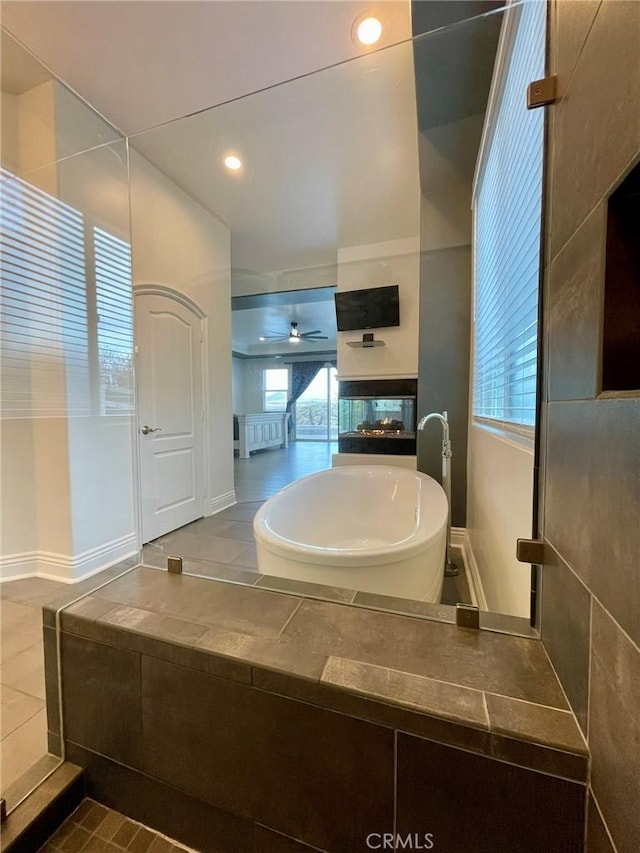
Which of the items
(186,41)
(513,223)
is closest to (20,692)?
(513,223)

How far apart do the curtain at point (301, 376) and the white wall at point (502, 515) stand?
10.1ft

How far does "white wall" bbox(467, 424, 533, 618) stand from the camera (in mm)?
1013

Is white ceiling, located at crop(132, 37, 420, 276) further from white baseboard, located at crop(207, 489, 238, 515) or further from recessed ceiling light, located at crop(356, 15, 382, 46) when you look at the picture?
white baseboard, located at crop(207, 489, 238, 515)

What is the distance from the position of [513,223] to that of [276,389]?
4698 millimetres

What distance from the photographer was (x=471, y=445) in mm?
2547

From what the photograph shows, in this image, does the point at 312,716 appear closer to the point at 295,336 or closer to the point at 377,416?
the point at 377,416

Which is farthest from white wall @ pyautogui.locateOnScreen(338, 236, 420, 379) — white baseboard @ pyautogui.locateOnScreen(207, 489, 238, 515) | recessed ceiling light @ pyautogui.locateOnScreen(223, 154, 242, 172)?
white baseboard @ pyautogui.locateOnScreen(207, 489, 238, 515)

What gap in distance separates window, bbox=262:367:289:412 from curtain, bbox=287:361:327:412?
0.13 metres

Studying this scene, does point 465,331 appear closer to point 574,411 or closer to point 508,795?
point 574,411

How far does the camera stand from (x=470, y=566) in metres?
2.27

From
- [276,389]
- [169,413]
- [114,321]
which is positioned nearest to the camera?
[114,321]

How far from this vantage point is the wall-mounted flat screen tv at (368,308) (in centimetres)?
316

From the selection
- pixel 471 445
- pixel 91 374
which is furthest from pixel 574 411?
pixel 91 374

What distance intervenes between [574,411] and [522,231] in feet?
2.71
